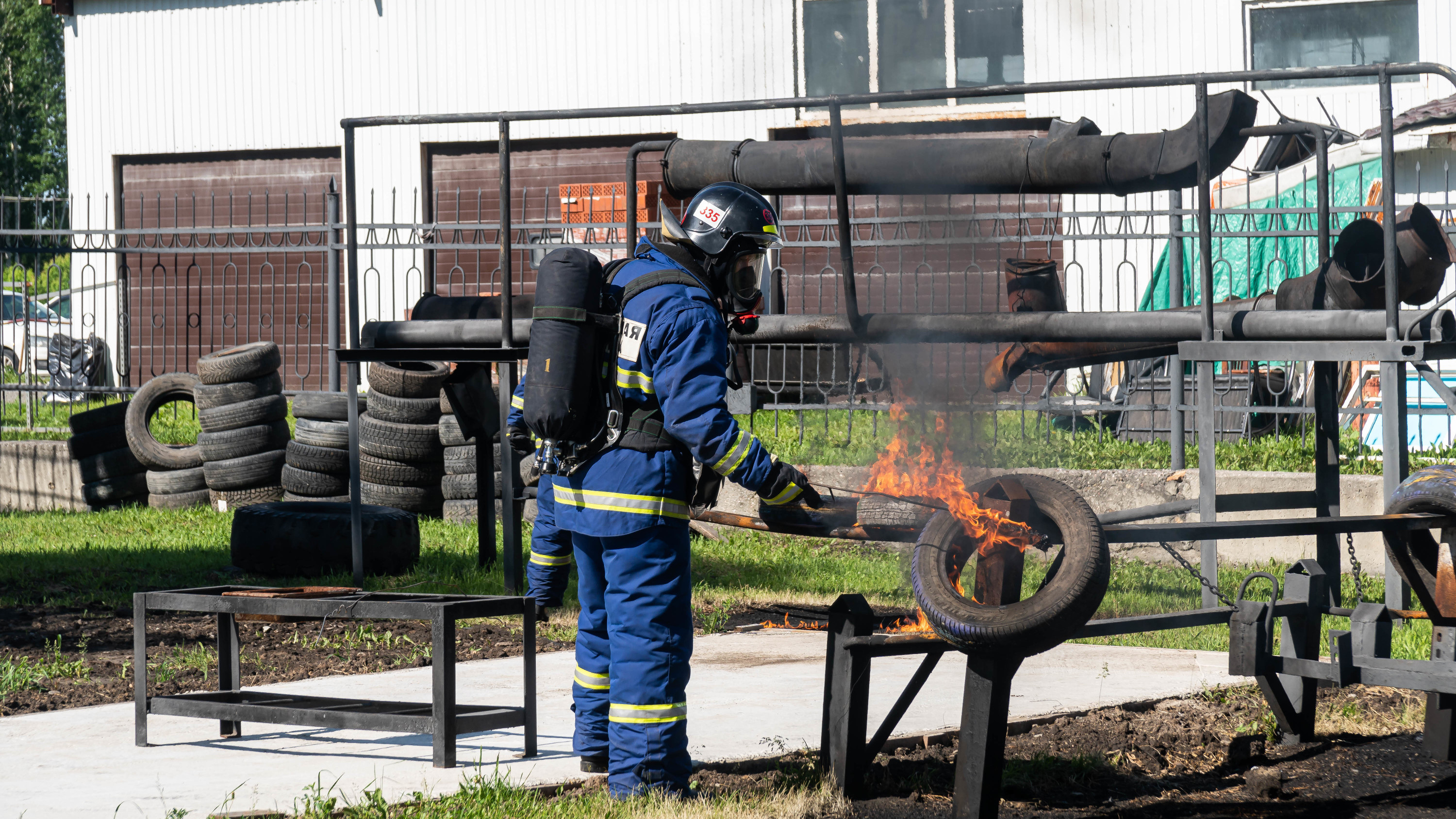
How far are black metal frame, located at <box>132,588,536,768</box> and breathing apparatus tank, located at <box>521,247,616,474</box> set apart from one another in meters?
0.69

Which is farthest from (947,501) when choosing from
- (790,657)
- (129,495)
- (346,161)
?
(129,495)

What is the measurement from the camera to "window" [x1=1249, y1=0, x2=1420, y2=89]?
53.9 feet

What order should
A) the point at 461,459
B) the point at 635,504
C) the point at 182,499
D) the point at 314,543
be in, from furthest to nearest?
1. the point at 182,499
2. the point at 461,459
3. the point at 314,543
4. the point at 635,504

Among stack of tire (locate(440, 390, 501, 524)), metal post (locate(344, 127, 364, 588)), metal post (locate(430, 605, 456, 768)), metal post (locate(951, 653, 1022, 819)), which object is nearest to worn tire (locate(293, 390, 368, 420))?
stack of tire (locate(440, 390, 501, 524))

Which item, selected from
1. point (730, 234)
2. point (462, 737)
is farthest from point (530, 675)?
point (730, 234)

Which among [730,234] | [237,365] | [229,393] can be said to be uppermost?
[730,234]

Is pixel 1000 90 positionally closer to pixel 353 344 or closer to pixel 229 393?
pixel 353 344

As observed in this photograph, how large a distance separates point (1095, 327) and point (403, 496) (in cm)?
676

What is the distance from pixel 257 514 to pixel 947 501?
606cm

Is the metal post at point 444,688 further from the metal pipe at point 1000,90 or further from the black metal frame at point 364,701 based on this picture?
the metal pipe at point 1000,90

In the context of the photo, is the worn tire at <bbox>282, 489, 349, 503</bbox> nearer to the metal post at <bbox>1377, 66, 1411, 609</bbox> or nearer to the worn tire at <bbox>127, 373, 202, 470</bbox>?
the worn tire at <bbox>127, 373, 202, 470</bbox>

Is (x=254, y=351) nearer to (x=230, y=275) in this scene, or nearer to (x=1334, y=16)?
(x=230, y=275)

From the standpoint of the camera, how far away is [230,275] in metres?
20.5

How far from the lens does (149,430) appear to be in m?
12.2
